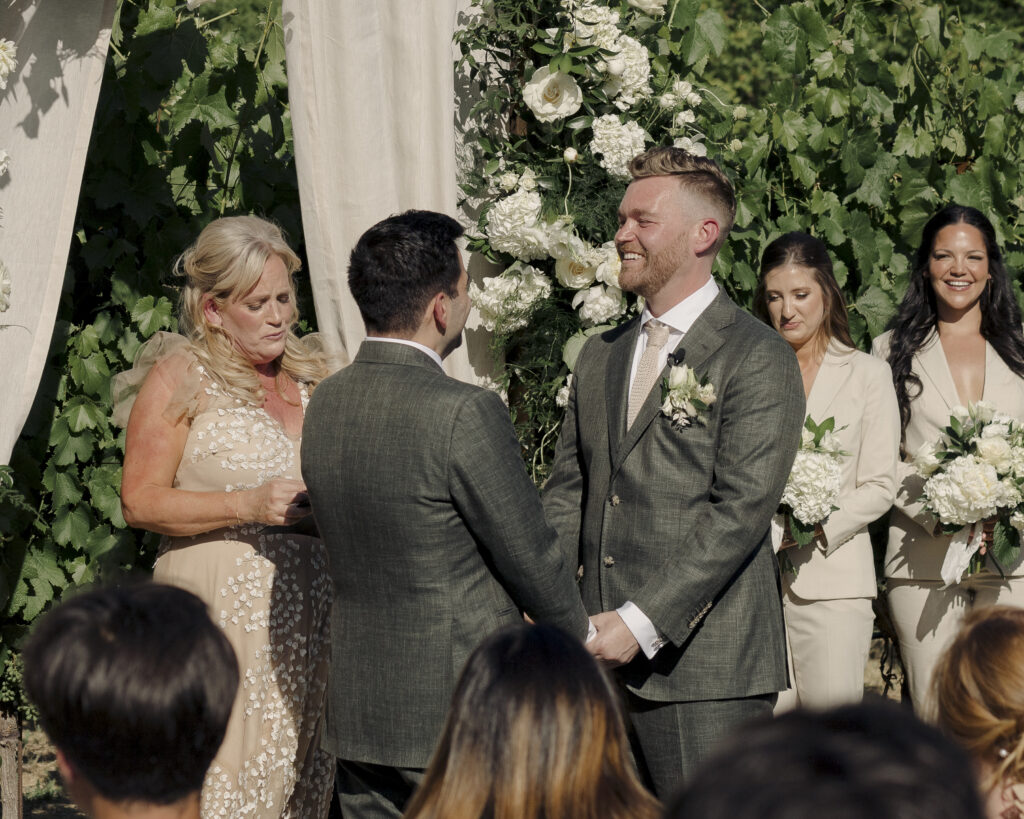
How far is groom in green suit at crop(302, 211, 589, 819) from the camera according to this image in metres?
2.21

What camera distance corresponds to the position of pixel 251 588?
2941 millimetres

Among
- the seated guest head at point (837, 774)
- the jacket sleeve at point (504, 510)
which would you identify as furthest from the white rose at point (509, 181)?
the seated guest head at point (837, 774)

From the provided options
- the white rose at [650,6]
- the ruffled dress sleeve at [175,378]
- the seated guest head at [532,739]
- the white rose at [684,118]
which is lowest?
the seated guest head at [532,739]

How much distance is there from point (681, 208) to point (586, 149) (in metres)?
0.77

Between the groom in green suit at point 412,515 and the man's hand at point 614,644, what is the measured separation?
157 millimetres

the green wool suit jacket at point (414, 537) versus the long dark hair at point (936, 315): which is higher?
the long dark hair at point (936, 315)

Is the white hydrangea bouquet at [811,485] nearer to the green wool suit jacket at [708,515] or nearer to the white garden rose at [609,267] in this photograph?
the green wool suit jacket at [708,515]

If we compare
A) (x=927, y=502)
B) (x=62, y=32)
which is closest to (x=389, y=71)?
(x=62, y=32)

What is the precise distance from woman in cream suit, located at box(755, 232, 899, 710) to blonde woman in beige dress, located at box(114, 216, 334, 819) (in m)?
1.40

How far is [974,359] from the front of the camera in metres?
3.82

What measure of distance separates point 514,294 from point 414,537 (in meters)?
1.30

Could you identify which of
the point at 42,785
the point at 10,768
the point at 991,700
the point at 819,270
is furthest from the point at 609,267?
the point at 42,785

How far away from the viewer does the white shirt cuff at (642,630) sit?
8.41ft

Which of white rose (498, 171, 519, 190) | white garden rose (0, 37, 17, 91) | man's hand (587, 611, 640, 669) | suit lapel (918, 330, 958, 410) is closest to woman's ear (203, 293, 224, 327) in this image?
white garden rose (0, 37, 17, 91)
